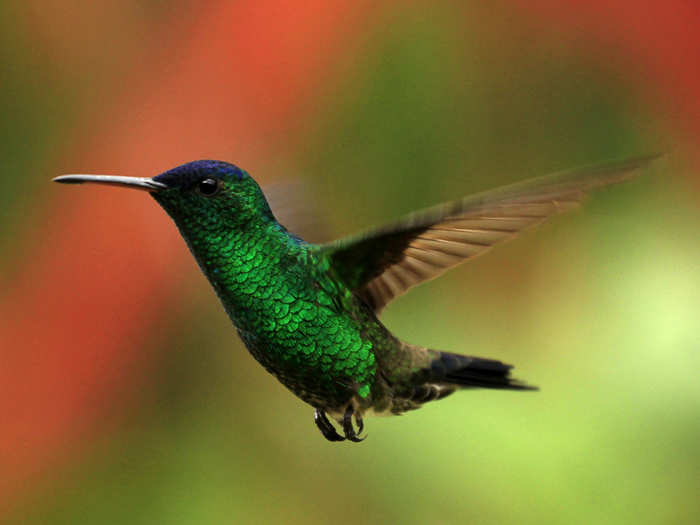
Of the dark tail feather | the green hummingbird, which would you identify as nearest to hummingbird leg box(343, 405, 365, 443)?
the green hummingbird

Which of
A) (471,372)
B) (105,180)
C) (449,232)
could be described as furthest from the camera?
(471,372)

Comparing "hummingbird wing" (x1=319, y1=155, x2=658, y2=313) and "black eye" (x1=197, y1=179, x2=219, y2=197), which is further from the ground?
"black eye" (x1=197, y1=179, x2=219, y2=197)

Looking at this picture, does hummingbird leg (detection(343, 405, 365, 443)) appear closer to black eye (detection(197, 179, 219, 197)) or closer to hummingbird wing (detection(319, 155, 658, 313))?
hummingbird wing (detection(319, 155, 658, 313))

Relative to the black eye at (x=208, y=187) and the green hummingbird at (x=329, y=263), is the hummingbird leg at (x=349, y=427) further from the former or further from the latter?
the black eye at (x=208, y=187)

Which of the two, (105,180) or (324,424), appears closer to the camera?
(105,180)

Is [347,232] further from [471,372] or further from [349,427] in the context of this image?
[349,427]

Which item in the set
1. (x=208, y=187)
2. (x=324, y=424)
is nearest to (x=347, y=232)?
(x=324, y=424)

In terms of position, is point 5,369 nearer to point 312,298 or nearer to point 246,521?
point 246,521

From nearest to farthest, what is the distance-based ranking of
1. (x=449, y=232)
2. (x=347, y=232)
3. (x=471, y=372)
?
(x=449, y=232), (x=471, y=372), (x=347, y=232)

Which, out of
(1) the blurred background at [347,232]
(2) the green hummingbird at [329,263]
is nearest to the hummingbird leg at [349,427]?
(2) the green hummingbird at [329,263]
